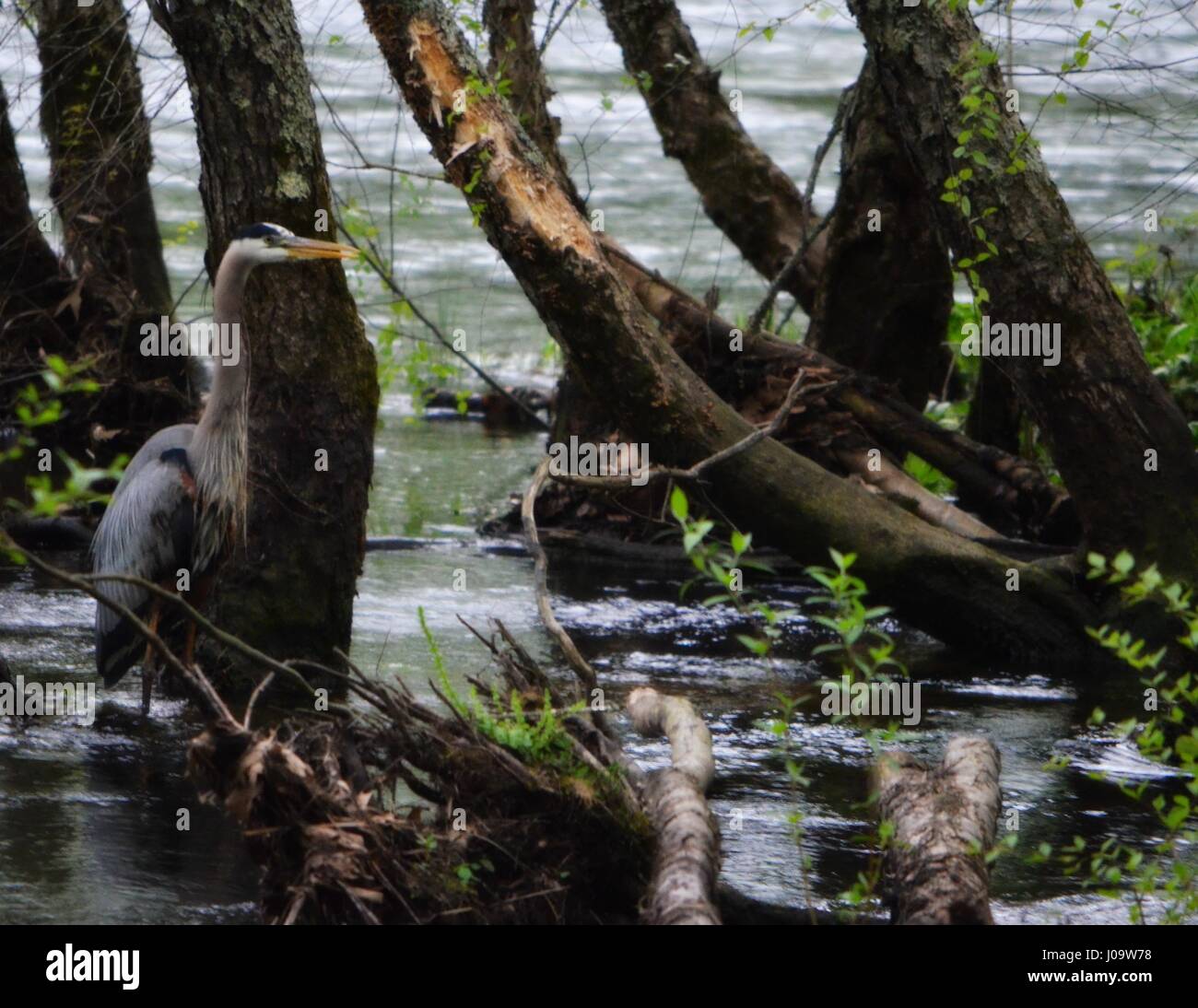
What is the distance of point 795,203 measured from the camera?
33.0 feet

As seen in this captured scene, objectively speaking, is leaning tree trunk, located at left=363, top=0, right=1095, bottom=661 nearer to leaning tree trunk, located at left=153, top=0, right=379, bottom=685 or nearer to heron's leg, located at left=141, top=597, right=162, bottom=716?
leaning tree trunk, located at left=153, top=0, right=379, bottom=685

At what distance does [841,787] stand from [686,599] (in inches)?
111

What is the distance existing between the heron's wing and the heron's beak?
1.03 meters

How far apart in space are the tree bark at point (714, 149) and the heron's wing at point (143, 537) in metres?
4.43

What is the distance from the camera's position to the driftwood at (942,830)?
419 cm

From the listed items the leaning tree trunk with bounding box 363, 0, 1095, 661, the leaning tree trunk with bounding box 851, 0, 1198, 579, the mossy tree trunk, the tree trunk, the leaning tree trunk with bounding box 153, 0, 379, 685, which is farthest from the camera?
the mossy tree trunk

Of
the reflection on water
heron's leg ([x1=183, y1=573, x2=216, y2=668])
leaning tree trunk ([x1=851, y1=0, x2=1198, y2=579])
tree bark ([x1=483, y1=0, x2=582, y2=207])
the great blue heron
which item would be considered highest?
tree bark ([x1=483, y1=0, x2=582, y2=207])

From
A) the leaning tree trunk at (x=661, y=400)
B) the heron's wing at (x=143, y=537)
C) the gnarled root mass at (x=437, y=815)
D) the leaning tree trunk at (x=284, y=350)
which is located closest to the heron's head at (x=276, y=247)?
the leaning tree trunk at (x=284, y=350)

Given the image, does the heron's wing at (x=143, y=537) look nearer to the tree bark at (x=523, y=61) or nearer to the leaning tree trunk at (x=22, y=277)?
the leaning tree trunk at (x=22, y=277)

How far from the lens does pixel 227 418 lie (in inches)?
249

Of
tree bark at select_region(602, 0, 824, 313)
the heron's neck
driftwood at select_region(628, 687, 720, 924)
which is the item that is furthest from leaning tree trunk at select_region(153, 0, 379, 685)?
tree bark at select_region(602, 0, 824, 313)

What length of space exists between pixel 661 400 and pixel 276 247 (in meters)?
1.90

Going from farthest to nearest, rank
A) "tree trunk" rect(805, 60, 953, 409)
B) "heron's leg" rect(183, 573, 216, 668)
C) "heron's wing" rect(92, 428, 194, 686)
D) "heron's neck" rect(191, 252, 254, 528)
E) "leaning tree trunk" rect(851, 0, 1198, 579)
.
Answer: "tree trunk" rect(805, 60, 953, 409) < "leaning tree trunk" rect(851, 0, 1198, 579) < "heron's leg" rect(183, 573, 216, 668) < "heron's wing" rect(92, 428, 194, 686) < "heron's neck" rect(191, 252, 254, 528)

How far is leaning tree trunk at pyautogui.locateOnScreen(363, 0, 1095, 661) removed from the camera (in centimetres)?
678
